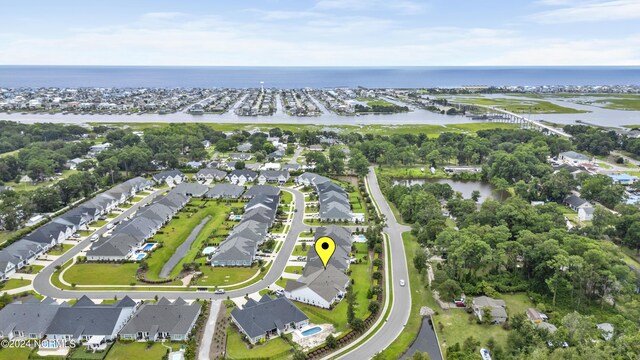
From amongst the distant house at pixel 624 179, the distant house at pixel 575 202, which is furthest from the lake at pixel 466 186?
the distant house at pixel 624 179

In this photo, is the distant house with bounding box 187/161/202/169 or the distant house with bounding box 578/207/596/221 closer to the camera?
the distant house with bounding box 578/207/596/221

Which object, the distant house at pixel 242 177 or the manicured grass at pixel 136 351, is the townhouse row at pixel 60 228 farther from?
the manicured grass at pixel 136 351

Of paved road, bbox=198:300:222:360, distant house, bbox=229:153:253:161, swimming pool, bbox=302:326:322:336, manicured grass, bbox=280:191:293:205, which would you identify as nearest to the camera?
paved road, bbox=198:300:222:360

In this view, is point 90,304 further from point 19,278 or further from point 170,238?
point 170,238

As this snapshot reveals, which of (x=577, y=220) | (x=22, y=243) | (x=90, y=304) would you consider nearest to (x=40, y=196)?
(x=22, y=243)

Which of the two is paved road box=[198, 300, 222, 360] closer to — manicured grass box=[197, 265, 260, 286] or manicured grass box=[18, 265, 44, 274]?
manicured grass box=[197, 265, 260, 286]

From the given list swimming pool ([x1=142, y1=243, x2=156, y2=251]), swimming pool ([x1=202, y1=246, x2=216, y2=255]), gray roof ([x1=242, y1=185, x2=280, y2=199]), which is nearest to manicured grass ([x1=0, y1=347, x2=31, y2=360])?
swimming pool ([x1=142, y1=243, x2=156, y2=251])
